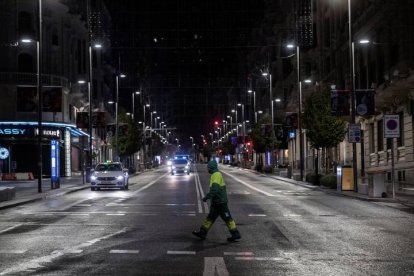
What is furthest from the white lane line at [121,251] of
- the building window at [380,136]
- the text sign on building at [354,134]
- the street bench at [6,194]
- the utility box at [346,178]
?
the building window at [380,136]

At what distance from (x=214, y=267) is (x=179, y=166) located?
2340 inches

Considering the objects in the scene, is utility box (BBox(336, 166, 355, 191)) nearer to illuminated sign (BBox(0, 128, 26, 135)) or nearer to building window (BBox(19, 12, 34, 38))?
illuminated sign (BBox(0, 128, 26, 135))

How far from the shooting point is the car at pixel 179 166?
230ft

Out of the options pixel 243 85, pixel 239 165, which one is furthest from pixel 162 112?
pixel 239 165

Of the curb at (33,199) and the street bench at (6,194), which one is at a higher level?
the street bench at (6,194)

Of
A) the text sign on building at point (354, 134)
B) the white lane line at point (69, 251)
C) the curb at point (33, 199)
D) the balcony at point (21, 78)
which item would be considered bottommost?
the curb at point (33, 199)

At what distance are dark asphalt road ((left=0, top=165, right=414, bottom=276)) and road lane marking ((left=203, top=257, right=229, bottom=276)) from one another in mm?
16

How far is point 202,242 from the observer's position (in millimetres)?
13719

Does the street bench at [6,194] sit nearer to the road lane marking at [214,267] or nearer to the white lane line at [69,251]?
the white lane line at [69,251]

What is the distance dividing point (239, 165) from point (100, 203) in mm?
93026

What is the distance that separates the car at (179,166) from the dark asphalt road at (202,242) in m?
46.8

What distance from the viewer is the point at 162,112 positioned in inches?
7633

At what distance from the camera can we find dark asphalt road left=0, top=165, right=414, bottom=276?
34.7 ft

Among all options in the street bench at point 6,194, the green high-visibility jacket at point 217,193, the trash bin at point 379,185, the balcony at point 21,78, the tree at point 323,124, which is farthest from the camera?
the balcony at point 21,78
